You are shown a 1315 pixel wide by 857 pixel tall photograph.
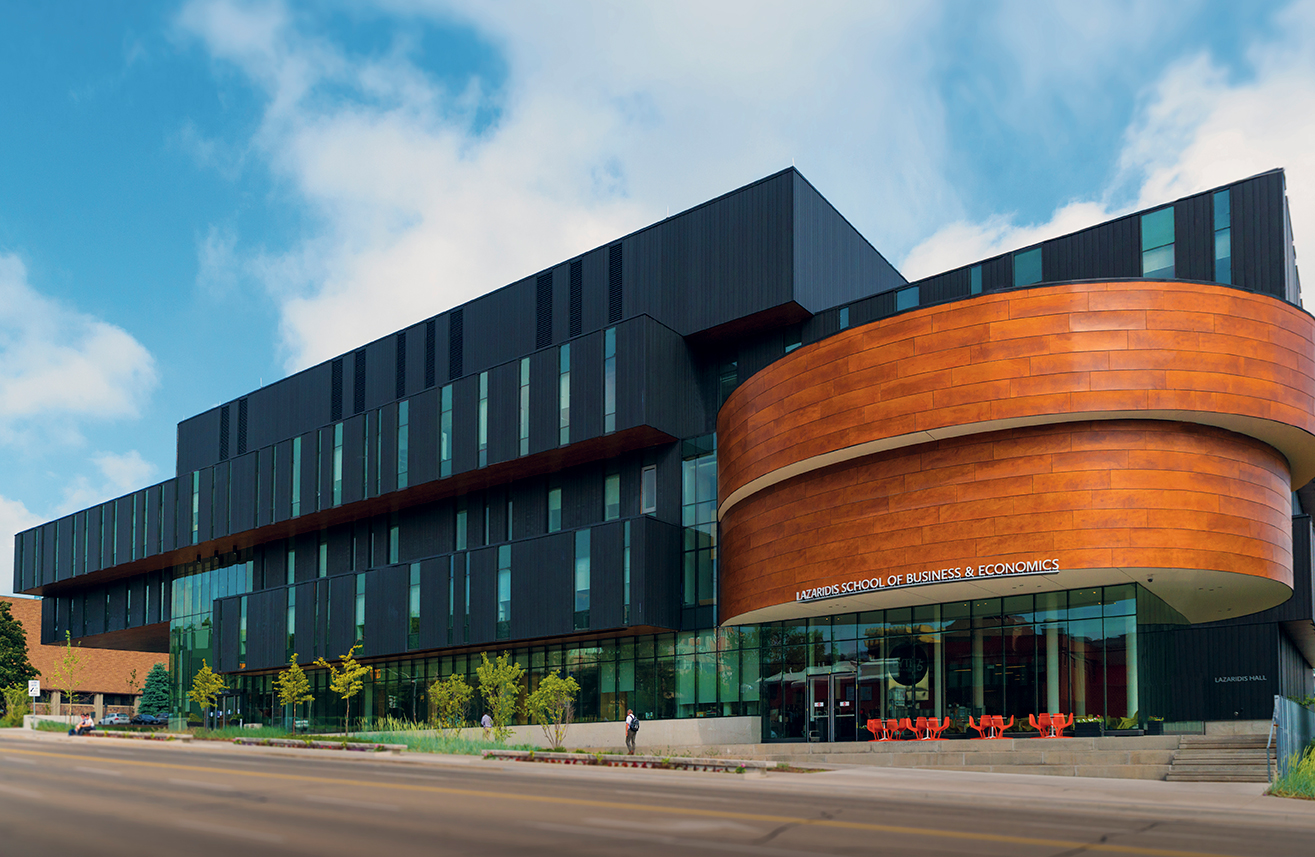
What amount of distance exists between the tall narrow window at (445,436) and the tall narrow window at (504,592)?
211 inches

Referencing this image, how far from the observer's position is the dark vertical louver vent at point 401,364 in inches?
2368

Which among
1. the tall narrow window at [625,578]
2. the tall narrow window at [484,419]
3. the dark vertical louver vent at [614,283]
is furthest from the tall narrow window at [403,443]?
the tall narrow window at [625,578]

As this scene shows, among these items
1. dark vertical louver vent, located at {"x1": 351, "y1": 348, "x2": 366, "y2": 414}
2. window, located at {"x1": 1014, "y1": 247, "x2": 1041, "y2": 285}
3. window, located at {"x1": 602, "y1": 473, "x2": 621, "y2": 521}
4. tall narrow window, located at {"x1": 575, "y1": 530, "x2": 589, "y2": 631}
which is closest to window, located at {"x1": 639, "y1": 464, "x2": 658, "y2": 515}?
window, located at {"x1": 602, "y1": 473, "x2": 621, "y2": 521}

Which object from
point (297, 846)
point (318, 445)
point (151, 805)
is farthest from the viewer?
point (318, 445)

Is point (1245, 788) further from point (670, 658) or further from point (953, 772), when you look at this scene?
point (670, 658)

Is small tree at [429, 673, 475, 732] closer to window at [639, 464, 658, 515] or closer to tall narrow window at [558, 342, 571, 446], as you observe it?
window at [639, 464, 658, 515]

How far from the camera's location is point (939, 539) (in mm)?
33156

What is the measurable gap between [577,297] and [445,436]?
31.2 feet

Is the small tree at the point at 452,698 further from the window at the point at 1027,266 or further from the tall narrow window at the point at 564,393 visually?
the window at the point at 1027,266

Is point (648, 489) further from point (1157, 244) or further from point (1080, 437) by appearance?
point (1157, 244)

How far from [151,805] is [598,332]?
1252 inches

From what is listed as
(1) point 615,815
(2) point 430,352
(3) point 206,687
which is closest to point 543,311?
(2) point 430,352

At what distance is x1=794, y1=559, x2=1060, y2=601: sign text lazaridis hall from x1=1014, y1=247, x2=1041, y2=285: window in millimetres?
13772

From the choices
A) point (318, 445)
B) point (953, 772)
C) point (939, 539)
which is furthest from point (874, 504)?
point (318, 445)
